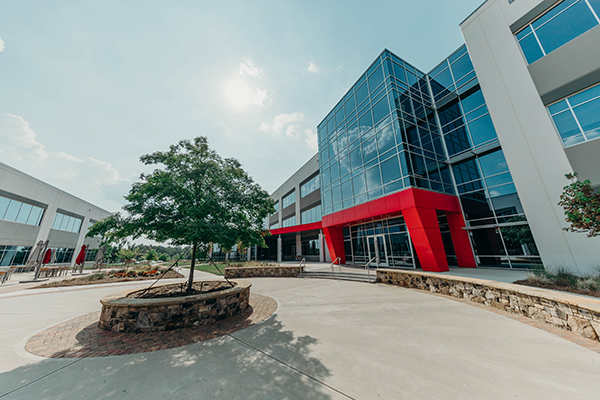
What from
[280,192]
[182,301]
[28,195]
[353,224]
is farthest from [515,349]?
[28,195]

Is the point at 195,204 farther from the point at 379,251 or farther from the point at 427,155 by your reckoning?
the point at 427,155

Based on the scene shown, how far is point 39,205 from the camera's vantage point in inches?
1066

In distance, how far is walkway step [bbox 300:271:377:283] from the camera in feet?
40.8

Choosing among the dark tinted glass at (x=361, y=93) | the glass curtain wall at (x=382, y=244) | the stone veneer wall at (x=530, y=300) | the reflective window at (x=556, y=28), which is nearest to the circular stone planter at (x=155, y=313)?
the stone veneer wall at (x=530, y=300)

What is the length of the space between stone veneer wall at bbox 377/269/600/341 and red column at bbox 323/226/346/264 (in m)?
9.85

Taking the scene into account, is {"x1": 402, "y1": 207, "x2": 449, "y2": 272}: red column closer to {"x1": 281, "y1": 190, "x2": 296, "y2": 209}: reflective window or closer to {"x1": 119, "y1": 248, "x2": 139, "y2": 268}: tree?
{"x1": 281, "y1": 190, "x2": 296, "y2": 209}: reflective window

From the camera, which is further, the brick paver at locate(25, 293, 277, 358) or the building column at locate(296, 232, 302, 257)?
the building column at locate(296, 232, 302, 257)

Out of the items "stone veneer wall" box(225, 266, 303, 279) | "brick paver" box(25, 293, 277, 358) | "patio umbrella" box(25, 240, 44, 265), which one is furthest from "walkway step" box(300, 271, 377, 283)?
"patio umbrella" box(25, 240, 44, 265)

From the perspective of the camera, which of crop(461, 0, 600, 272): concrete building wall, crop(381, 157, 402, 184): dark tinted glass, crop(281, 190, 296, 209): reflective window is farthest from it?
crop(281, 190, 296, 209): reflective window

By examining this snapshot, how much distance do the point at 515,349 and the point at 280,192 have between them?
36.9 m

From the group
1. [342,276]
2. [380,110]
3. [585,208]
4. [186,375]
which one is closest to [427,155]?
[380,110]

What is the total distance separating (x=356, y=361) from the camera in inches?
146

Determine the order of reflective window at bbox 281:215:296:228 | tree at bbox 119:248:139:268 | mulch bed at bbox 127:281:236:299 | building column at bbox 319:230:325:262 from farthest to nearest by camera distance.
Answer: reflective window at bbox 281:215:296:228 < building column at bbox 319:230:325:262 < tree at bbox 119:248:139:268 < mulch bed at bbox 127:281:236:299

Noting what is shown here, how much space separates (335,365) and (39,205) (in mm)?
42826
